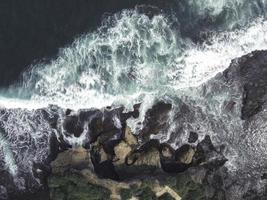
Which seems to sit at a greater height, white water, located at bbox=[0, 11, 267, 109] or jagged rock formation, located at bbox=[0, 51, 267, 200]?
white water, located at bbox=[0, 11, 267, 109]

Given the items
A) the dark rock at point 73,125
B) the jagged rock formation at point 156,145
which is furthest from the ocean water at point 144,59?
the dark rock at point 73,125

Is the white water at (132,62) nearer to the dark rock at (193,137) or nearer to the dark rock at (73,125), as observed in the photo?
the dark rock at (73,125)

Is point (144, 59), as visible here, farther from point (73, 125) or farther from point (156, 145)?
point (73, 125)

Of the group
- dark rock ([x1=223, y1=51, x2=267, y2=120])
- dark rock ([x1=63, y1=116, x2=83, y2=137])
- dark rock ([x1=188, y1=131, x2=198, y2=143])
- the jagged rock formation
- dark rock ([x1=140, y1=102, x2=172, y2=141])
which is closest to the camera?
dark rock ([x1=223, y1=51, x2=267, y2=120])

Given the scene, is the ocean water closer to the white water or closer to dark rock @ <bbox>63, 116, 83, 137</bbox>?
the white water

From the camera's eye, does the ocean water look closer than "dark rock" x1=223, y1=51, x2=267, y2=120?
Yes

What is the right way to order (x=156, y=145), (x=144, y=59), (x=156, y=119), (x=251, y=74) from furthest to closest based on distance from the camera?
(x=156, y=145), (x=156, y=119), (x=251, y=74), (x=144, y=59)

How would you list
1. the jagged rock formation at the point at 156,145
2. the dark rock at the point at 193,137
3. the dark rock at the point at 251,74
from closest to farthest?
the dark rock at the point at 251,74, the jagged rock formation at the point at 156,145, the dark rock at the point at 193,137

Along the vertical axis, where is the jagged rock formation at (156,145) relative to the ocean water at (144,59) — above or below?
below

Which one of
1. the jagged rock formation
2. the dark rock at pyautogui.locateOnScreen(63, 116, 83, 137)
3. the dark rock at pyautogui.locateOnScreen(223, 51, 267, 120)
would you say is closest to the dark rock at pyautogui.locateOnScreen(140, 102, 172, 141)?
the jagged rock formation

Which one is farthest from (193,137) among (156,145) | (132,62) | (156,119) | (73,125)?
(73,125)

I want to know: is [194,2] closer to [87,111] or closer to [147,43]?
[147,43]

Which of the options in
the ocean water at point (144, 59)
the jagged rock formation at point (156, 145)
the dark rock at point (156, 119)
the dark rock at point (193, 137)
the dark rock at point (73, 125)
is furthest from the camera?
the dark rock at point (193, 137)

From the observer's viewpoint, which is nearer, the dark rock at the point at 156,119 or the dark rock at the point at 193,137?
the dark rock at the point at 156,119
